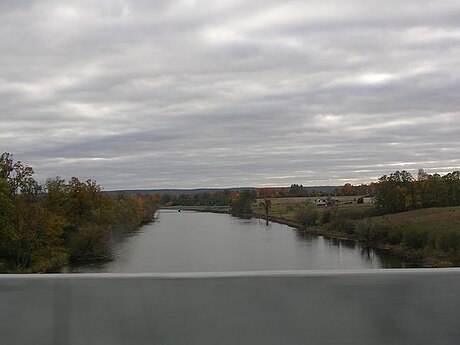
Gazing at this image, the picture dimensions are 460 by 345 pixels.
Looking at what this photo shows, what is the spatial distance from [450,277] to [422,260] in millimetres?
29278

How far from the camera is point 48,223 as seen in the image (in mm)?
38938

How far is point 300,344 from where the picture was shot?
3.00 metres

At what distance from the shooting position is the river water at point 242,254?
1230 inches

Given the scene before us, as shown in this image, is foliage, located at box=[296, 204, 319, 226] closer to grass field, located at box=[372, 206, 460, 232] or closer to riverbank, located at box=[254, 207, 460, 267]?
riverbank, located at box=[254, 207, 460, 267]

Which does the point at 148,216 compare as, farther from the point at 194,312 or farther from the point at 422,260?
the point at 194,312

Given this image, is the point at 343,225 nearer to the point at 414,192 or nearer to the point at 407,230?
the point at 407,230

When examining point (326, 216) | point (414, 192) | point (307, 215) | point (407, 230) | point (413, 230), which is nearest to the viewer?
point (414, 192)

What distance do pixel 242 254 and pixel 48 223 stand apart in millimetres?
12830

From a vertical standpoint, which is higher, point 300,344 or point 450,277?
point 450,277

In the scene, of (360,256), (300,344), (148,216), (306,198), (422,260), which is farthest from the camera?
(148,216)

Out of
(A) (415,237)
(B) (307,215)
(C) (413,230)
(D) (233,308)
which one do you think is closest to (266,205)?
(B) (307,215)

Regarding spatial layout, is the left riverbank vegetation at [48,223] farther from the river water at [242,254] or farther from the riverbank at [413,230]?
the riverbank at [413,230]

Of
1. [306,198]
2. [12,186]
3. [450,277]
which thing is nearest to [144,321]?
[450,277]

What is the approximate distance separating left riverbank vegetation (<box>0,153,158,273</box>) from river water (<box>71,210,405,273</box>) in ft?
6.45
